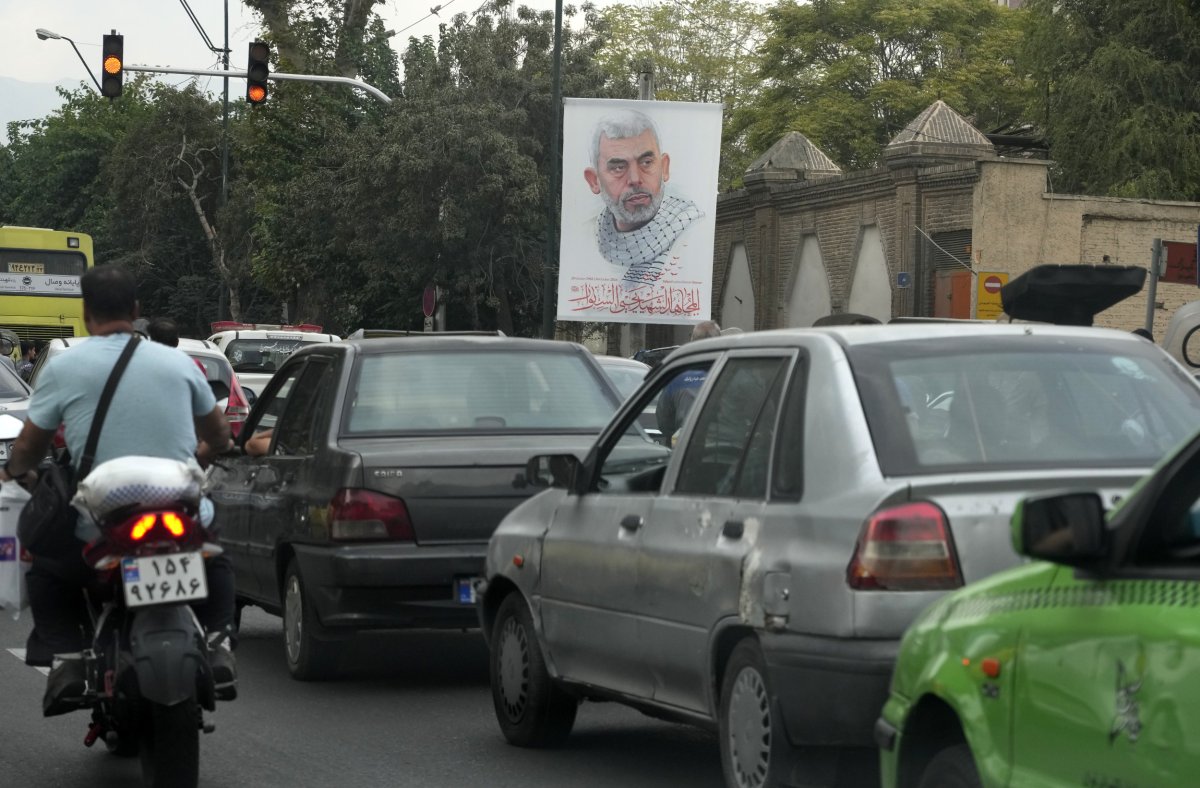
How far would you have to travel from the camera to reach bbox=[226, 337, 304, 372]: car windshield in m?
29.4

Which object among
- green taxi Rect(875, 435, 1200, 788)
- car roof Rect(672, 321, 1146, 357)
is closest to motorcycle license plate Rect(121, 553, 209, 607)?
car roof Rect(672, 321, 1146, 357)

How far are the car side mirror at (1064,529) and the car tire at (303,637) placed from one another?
5.84 metres

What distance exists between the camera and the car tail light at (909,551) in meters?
5.32

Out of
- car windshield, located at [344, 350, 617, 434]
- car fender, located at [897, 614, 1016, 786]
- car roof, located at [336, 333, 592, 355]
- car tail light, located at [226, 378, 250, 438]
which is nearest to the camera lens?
car fender, located at [897, 614, 1016, 786]

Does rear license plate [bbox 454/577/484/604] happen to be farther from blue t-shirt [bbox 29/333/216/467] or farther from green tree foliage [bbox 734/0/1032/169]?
green tree foliage [bbox 734/0/1032/169]

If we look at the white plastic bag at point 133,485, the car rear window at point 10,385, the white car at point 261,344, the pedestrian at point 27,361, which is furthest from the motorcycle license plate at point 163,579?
the white car at point 261,344

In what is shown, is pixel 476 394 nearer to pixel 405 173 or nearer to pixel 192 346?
pixel 192 346

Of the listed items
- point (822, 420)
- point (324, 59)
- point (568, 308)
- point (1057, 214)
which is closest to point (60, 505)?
point (822, 420)

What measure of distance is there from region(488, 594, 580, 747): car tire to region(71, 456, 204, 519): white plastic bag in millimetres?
2001

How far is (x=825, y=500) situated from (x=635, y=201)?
88.8 ft

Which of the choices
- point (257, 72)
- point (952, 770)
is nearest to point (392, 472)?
point (952, 770)

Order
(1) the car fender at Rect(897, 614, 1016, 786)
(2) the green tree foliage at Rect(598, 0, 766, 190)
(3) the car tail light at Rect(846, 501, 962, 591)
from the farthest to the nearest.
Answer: (2) the green tree foliage at Rect(598, 0, 766, 190) → (3) the car tail light at Rect(846, 501, 962, 591) → (1) the car fender at Rect(897, 614, 1016, 786)

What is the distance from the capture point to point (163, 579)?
19.4ft

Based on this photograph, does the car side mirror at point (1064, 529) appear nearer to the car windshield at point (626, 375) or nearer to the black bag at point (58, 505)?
the black bag at point (58, 505)
